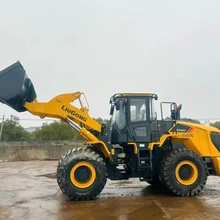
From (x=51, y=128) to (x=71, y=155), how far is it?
22447 millimetres

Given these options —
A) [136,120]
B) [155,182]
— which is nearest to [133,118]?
[136,120]

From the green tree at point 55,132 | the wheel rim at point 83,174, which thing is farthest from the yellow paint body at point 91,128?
the green tree at point 55,132

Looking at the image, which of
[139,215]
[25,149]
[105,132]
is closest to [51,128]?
[25,149]

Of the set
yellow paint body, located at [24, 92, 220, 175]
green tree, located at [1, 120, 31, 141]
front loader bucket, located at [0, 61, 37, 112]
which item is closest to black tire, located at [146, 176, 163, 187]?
yellow paint body, located at [24, 92, 220, 175]

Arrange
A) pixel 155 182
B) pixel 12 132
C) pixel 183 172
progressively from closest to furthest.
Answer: pixel 183 172
pixel 155 182
pixel 12 132

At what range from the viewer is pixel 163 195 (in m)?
8.20

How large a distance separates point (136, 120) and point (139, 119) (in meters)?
0.08

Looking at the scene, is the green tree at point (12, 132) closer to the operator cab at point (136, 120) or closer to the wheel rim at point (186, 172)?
the operator cab at point (136, 120)

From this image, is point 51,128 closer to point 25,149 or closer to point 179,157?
point 25,149

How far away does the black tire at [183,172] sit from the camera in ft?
26.2

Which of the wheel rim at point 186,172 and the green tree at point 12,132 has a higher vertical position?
the green tree at point 12,132

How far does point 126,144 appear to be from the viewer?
8.38 meters

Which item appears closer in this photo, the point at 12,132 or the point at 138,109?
the point at 138,109

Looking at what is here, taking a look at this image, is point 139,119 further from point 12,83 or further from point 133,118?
point 12,83
